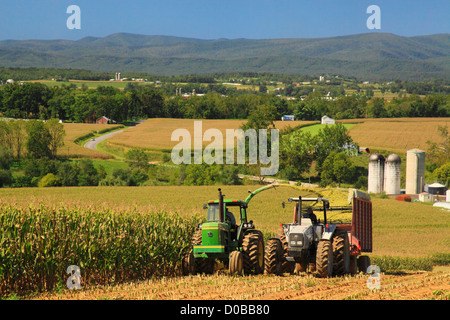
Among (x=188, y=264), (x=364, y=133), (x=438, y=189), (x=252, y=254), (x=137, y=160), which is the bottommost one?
(x=438, y=189)

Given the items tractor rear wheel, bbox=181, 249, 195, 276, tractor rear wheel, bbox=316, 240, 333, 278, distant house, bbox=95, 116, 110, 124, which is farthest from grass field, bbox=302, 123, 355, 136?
tractor rear wheel, bbox=316, 240, 333, 278

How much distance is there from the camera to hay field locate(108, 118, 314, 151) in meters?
107

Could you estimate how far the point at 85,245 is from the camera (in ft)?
54.6

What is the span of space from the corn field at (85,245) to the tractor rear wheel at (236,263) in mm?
2817

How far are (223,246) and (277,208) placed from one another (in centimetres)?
3515

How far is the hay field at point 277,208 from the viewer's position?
1549 inches

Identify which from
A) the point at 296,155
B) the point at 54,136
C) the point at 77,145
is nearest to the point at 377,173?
the point at 296,155

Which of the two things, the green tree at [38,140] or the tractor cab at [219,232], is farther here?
the green tree at [38,140]

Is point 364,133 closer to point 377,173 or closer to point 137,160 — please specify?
point 377,173

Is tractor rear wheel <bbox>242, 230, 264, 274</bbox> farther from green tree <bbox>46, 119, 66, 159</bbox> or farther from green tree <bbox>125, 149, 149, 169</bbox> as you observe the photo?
green tree <bbox>46, 119, 66, 159</bbox>

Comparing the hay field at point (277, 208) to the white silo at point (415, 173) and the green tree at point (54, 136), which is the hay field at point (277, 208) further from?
the green tree at point (54, 136)

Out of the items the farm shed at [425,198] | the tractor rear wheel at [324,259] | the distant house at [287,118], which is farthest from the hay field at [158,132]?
the tractor rear wheel at [324,259]

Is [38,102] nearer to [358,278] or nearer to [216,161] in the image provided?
[216,161]
